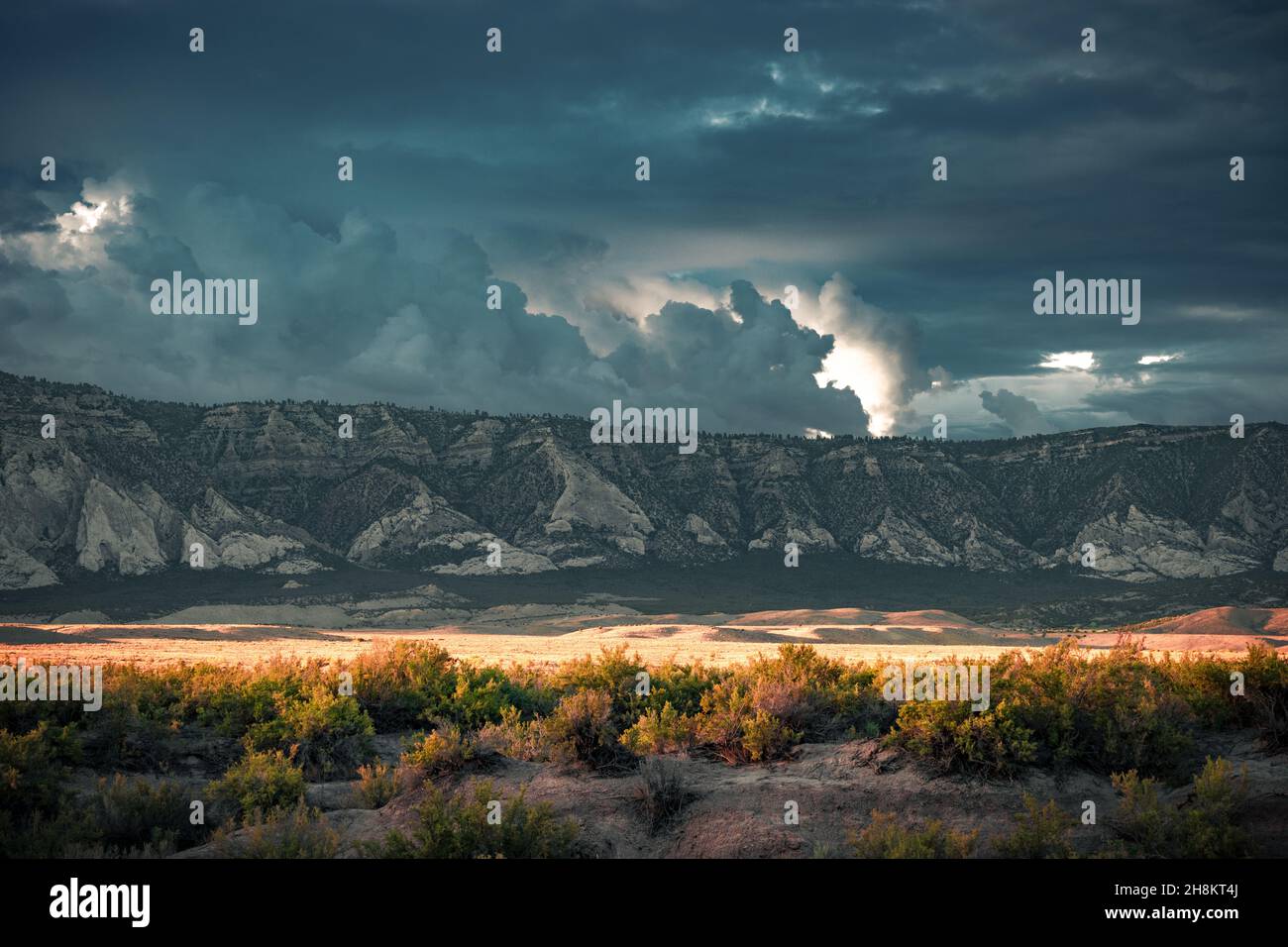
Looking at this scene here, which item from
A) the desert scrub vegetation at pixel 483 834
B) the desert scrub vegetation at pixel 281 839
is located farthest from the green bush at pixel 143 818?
the desert scrub vegetation at pixel 483 834

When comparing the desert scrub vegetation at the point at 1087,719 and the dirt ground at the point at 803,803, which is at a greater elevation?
the desert scrub vegetation at the point at 1087,719

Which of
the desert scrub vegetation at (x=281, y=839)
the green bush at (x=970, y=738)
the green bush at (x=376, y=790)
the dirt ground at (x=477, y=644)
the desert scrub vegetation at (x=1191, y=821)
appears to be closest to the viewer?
the desert scrub vegetation at (x=1191, y=821)

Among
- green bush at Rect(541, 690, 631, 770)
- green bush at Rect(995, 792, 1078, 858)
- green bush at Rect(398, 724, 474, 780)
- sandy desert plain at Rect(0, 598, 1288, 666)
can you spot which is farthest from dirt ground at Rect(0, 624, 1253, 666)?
green bush at Rect(995, 792, 1078, 858)

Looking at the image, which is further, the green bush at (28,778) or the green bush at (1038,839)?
the green bush at (28,778)

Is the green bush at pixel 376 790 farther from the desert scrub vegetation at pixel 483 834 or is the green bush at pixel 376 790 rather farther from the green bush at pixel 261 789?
the desert scrub vegetation at pixel 483 834

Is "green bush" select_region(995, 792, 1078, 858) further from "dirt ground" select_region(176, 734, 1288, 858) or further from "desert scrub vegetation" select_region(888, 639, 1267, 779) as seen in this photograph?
"desert scrub vegetation" select_region(888, 639, 1267, 779)

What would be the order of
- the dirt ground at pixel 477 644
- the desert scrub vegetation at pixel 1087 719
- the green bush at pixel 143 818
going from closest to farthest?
the green bush at pixel 143 818, the desert scrub vegetation at pixel 1087 719, the dirt ground at pixel 477 644
